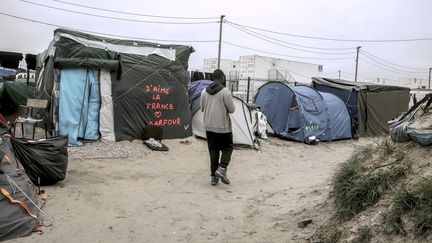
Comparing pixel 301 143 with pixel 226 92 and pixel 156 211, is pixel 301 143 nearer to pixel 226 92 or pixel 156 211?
pixel 226 92

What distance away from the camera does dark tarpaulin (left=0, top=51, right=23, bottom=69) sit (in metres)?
15.3

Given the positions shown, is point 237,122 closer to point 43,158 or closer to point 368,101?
point 43,158

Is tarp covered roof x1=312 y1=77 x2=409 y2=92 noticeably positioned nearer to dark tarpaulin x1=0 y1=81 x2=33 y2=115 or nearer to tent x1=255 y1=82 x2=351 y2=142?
tent x1=255 y1=82 x2=351 y2=142

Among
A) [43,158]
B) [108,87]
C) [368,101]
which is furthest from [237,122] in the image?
[368,101]

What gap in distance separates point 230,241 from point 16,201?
2.40m

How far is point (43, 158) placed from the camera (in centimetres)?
600

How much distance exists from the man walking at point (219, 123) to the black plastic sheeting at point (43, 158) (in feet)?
7.94

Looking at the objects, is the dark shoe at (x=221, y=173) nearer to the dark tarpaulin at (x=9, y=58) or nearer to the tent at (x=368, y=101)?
the tent at (x=368, y=101)

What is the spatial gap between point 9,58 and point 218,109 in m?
12.0

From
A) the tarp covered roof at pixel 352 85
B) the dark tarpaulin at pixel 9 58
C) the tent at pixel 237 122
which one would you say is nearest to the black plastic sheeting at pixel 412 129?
the tent at pixel 237 122

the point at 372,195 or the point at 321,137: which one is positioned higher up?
the point at 372,195

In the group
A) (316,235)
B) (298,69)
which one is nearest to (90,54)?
(316,235)

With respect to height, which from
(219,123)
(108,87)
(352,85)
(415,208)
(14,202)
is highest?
(352,85)

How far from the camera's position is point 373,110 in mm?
16781
